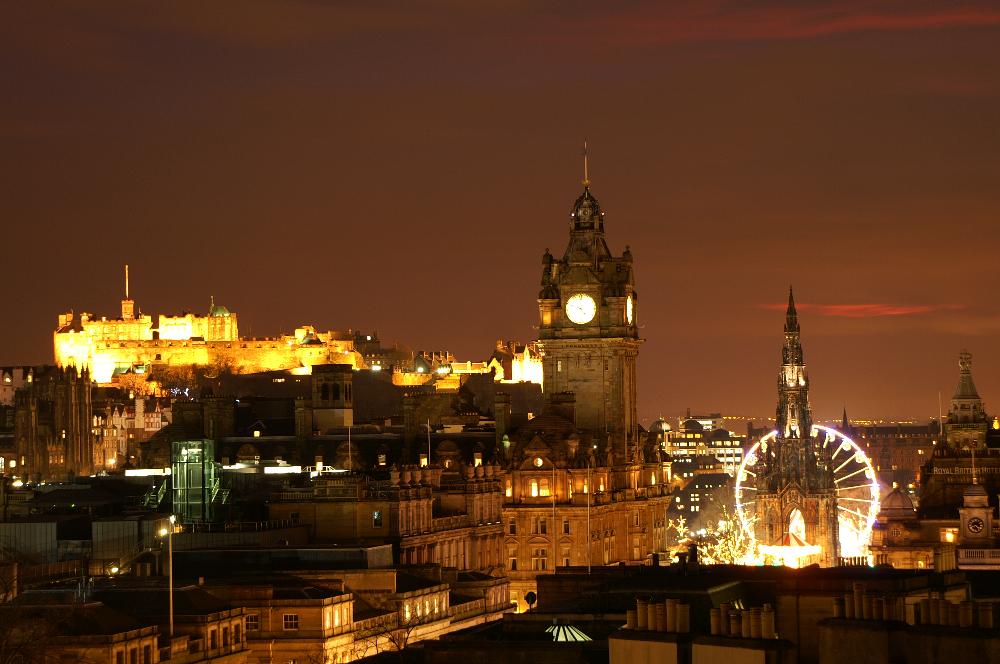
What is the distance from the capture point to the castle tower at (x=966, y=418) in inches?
7244

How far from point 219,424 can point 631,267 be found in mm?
31980

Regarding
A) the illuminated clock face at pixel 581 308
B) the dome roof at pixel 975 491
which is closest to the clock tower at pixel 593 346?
the illuminated clock face at pixel 581 308

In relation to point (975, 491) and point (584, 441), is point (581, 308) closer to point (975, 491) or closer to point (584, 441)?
point (584, 441)

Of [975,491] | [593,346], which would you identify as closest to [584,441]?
[593,346]

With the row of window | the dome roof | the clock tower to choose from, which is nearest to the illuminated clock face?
the clock tower

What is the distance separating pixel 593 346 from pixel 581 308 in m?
3.08

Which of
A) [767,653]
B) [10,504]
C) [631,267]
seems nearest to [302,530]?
[10,504]

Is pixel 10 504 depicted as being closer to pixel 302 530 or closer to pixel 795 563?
pixel 302 530

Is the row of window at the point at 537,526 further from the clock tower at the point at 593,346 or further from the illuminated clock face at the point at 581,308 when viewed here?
the illuminated clock face at the point at 581,308

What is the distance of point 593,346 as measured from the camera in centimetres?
19225

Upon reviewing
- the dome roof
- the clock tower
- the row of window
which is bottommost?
the row of window

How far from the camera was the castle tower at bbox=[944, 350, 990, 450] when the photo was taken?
604 ft

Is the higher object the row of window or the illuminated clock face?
the illuminated clock face

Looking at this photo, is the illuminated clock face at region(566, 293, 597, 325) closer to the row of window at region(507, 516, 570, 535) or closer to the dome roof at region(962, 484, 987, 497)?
the row of window at region(507, 516, 570, 535)
